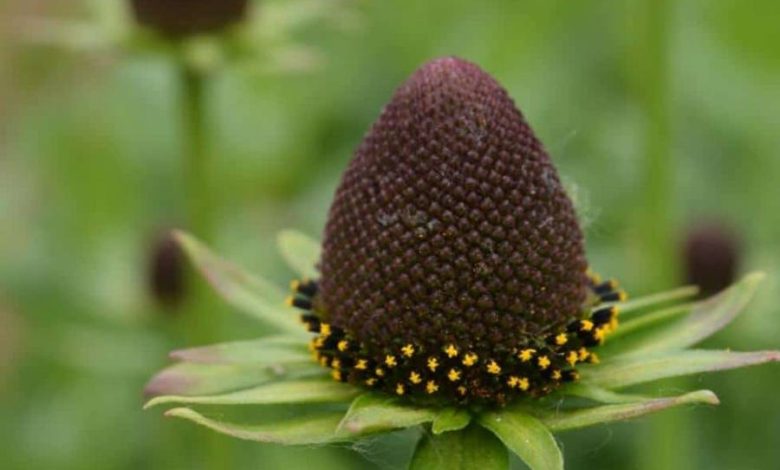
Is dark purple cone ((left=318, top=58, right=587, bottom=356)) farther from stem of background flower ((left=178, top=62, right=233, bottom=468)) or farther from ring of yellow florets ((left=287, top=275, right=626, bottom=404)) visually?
stem of background flower ((left=178, top=62, right=233, bottom=468))

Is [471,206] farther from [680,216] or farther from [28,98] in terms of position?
[28,98]

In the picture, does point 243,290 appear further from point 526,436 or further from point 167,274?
point 167,274

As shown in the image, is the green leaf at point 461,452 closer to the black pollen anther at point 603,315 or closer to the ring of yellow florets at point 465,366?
the ring of yellow florets at point 465,366

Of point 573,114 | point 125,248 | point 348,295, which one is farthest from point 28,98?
point 348,295

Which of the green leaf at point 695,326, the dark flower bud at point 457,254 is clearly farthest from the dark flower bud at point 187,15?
the green leaf at point 695,326

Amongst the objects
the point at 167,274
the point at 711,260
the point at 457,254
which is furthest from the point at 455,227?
the point at 167,274

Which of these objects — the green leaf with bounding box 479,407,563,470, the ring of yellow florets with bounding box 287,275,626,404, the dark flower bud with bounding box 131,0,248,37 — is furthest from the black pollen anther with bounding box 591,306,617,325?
the dark flower bud with bounding box 131,0,248,37
